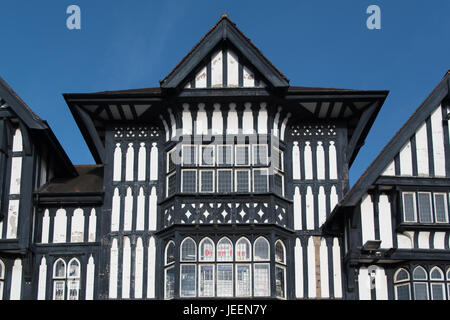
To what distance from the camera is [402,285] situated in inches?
1188

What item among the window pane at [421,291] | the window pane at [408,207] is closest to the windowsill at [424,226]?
the window pane at [408,207]

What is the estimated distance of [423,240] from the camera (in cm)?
3044

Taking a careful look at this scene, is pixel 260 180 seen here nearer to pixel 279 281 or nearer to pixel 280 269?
pixel 280 269

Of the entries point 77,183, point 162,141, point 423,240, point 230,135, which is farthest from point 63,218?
point 423,240

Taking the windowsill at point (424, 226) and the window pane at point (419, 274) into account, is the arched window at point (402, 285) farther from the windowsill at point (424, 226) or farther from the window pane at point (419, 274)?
the windowsill at point (424, 226)

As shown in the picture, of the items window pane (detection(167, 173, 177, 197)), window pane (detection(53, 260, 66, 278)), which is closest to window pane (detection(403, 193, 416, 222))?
window pane (detection(167, 173, 177, 197))

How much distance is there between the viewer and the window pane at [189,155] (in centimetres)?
3164

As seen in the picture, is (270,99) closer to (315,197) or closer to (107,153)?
(315,197)

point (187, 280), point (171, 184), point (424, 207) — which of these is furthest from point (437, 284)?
point (171, 184)

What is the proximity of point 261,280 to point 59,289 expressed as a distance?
762cm

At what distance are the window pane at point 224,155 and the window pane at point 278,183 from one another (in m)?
1.76
